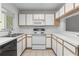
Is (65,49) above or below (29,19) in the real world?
below

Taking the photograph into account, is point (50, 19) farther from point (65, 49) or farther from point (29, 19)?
point (65, 49)

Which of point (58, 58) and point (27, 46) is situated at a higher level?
point (58, 58)

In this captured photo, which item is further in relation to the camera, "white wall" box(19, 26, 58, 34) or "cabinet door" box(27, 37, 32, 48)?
"white wall" box(19, 26, 58, 34)

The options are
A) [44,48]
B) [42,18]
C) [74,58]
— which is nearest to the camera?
[74,58]

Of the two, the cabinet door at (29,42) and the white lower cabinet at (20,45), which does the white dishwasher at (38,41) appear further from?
the white lower cabinet at (20,45)

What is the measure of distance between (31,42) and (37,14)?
1579 millimetres

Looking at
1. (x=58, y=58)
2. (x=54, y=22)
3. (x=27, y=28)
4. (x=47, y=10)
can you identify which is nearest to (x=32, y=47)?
(x=27, y=28)

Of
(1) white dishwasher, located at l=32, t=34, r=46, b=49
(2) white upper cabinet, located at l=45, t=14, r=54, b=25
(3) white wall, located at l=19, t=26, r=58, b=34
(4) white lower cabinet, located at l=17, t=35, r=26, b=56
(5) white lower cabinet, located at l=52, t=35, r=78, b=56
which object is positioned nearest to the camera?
(5) white lower cabinet, located at l=52, t=35, r=78, b=56

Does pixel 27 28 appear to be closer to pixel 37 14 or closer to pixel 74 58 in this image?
pixel 37 14

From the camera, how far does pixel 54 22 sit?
7164 mm

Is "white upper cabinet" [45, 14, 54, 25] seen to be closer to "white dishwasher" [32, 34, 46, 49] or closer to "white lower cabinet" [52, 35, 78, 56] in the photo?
"white dishwasher" [32, 34, 46, 49]

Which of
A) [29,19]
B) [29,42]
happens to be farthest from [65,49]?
[29,19]

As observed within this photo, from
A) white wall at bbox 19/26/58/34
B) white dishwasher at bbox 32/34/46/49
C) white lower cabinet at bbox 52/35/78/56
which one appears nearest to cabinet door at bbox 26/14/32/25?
white wall at bbox 19/26/58/34

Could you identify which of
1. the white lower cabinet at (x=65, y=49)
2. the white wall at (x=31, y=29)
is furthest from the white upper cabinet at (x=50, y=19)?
the white lower cabinet at (x=65, y=49)
